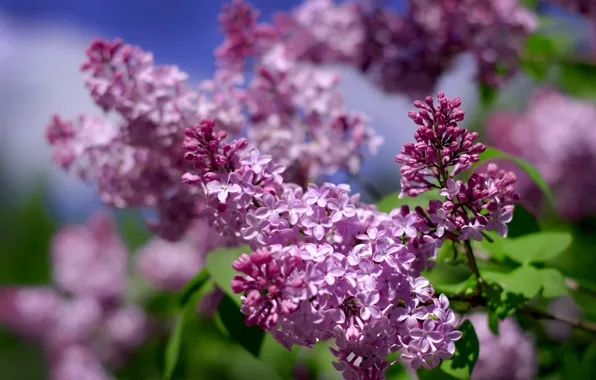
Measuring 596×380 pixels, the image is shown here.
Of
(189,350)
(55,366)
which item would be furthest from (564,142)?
(55,366)

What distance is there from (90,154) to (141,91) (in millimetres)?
308

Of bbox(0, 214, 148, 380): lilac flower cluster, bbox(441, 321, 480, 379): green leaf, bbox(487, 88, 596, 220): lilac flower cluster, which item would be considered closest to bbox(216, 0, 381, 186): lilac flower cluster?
bbox(441, 321, 480, 379): green leaf

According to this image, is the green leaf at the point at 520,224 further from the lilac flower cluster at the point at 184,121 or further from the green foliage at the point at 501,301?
the lilac flower cluster at the point at 184,121

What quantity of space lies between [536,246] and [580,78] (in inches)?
72.0

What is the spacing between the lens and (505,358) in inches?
86.3

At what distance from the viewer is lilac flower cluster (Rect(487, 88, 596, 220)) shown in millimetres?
3941

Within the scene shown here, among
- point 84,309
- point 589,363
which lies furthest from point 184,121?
point 84,309

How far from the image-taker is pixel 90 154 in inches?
71.6

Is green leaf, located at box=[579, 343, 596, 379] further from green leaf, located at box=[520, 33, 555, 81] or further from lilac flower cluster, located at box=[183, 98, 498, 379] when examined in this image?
green leaf, located at box=[520, 33, 555, 81]

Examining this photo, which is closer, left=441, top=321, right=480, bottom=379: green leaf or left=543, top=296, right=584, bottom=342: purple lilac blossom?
left=441, top=321, right=480, bottom=379: green leaf

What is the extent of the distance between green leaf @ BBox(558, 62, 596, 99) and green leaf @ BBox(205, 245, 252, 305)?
2042mm

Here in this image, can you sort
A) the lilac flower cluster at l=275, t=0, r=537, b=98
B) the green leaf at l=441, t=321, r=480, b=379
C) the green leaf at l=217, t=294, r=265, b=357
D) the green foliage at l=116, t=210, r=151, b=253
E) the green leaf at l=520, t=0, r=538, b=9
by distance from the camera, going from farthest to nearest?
the green foliage at l=116, t=210, r=151, b=253, the green leaf at l=520, t=0, r=538, b=9, the lilac flower cluster at l=275, t=0, r=537, b=98, the green leaf at l=217, t=294, r=265, b=357, the green leaf at l=441, t=321, r=480, b=379

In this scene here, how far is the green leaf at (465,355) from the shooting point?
125 cm

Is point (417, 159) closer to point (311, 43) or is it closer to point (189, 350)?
point (311, 43)
